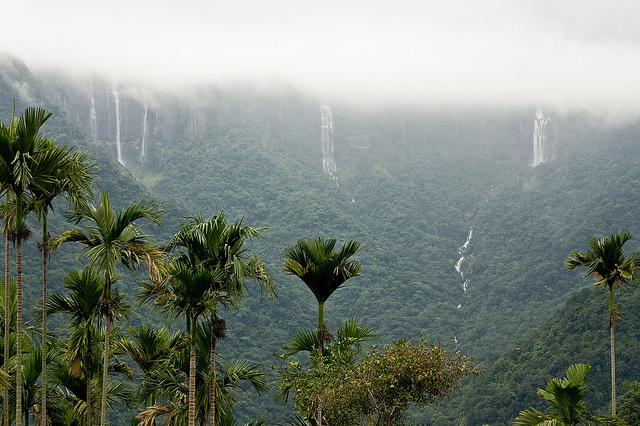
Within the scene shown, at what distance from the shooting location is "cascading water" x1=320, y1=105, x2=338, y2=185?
165m

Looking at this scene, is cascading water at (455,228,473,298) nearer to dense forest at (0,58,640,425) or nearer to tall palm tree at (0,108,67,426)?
dense forest at (0,58,640,425)

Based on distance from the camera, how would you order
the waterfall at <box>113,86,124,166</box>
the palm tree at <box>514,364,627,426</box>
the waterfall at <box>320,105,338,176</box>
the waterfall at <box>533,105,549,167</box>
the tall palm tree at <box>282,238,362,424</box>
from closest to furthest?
the tall palm tree at <box>282,238,362,424</box> → the palm tree at <box>514,364,627,426</box> → the waterfall at <box>113,86,124,166</box> → the waterfall at <box>320,105,338,176</box> → the waterfall at <box>533,105,549,167</box>

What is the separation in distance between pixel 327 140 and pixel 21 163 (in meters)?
165

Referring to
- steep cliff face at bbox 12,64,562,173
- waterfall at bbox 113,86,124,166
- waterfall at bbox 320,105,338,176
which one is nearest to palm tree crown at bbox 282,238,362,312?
steep cliff face at bbox 12,64,562,173

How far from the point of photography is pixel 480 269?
13188cm

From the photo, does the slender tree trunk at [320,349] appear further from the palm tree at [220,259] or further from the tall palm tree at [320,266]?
the palm tree at [220,259]

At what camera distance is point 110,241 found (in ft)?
39.8

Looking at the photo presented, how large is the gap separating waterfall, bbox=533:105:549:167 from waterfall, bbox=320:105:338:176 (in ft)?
164

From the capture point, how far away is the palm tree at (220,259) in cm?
1208

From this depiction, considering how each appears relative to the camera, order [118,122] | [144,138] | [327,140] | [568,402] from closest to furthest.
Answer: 1. [568,402]
2. [144,138]
3. [118,122]
4. [327,140]

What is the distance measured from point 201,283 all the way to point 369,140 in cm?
17013

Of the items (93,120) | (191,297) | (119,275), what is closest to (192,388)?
(191,297)

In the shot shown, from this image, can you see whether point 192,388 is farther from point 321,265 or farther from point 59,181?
point 59,181

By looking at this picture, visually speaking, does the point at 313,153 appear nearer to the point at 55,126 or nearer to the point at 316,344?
the point at 55,126
